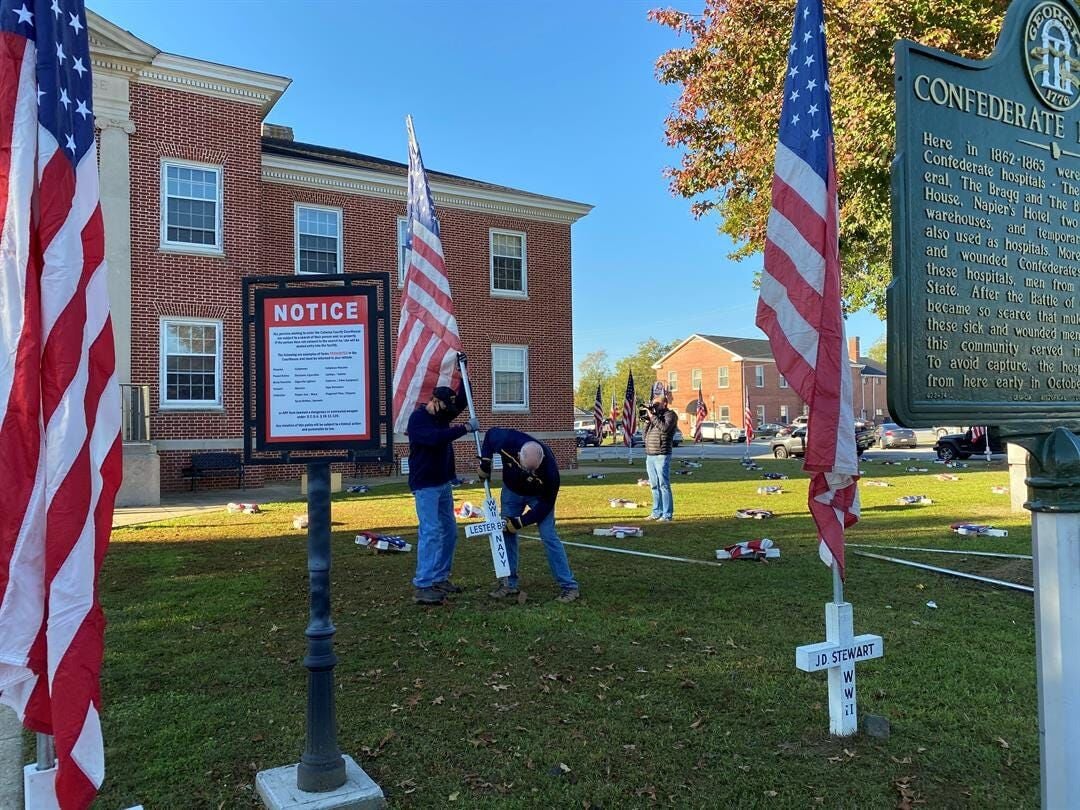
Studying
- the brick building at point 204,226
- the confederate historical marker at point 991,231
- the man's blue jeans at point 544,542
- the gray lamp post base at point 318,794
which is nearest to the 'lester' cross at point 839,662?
the confederate historical marker at point 991,231

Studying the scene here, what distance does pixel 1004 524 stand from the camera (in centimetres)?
1085

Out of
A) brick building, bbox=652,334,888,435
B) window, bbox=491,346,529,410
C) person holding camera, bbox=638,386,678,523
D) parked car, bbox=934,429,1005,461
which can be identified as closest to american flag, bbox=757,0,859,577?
person holding camera, bbox=638,386,678,523

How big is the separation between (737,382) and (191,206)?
5721 centimetres

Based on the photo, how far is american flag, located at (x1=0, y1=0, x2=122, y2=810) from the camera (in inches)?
96.3

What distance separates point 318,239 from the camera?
68.1 feet

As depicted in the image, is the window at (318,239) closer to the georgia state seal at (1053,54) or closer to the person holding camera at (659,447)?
the person holding camera at (659,447)

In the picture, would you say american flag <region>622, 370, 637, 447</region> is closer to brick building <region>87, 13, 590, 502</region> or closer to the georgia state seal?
brick building <region>87, 13, 590, 502</region>

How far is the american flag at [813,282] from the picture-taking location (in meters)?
4.00

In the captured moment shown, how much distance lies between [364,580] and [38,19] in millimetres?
5993

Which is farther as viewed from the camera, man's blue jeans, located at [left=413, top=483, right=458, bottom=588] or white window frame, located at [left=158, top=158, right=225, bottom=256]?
white window frame, located at [left=158, top=158, right=225, bottom=256]

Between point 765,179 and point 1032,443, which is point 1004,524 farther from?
point 1032,443

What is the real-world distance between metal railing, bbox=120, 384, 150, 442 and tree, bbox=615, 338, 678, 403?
242 ft

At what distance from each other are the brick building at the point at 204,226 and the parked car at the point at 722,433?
38914 mm

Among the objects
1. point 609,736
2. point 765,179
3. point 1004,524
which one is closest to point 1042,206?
point 609,736
